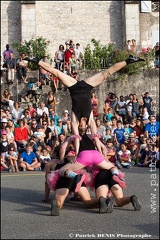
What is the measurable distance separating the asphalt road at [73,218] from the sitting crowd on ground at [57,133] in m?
0.75

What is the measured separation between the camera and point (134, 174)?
37.0ft

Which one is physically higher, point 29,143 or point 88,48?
point 88,48

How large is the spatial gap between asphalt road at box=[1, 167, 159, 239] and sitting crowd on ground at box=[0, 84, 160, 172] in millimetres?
745

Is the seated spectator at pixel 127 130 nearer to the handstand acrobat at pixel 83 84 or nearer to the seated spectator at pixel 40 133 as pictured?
the seated spectator at pixel 40 133

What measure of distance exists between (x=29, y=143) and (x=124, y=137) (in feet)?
6.15

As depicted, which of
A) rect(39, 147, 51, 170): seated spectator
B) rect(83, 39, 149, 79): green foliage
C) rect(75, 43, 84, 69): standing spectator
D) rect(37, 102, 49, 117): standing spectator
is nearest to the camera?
rect(83, 39, 149, 79): green foliage

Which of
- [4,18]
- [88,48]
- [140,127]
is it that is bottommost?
[140,127]

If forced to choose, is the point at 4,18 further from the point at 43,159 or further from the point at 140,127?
the point at 140,127

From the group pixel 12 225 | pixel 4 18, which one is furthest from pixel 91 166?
pixel 4 18

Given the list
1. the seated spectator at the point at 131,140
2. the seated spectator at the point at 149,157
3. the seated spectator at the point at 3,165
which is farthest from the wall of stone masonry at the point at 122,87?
the seated spectator at the point at 3,165

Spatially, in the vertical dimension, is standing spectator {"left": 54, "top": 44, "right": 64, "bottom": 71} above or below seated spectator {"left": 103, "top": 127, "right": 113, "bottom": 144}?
above

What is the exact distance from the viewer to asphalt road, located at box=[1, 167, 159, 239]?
20.2 ft

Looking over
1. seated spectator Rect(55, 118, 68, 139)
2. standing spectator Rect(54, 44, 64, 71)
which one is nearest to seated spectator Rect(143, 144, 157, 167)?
seated spectator Rect(55, 118, 68, 139)

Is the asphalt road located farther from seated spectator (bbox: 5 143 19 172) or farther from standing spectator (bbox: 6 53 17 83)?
seated spectator (bbox: 5 143 19 172)
